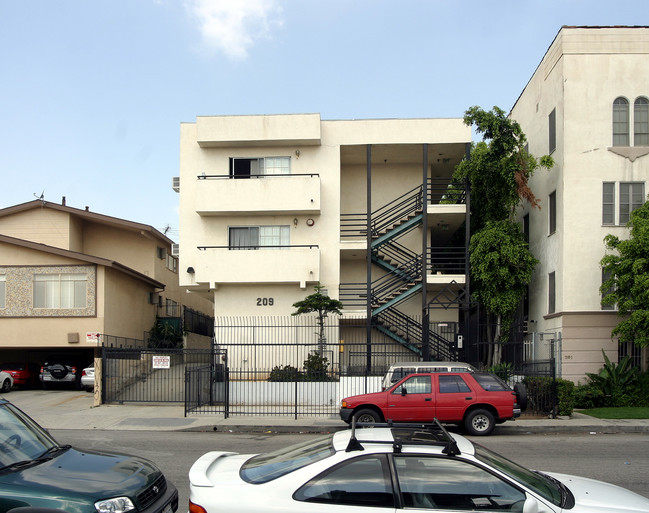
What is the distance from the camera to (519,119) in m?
27.5

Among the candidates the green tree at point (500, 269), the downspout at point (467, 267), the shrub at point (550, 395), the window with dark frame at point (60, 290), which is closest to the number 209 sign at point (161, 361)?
the window with dark frame at point (60, 290)

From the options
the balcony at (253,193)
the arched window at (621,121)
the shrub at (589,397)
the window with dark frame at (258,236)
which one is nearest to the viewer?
the shrub at (589,397)

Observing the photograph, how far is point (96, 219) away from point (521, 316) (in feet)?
64.3

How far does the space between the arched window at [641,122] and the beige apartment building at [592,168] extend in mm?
30

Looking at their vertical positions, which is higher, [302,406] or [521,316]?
[521,316]

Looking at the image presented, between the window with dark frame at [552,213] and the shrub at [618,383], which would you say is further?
the window with dark frame at [552,213]

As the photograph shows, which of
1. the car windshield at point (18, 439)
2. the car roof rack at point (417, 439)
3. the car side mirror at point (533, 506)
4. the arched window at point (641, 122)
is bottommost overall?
the car side mirror at point (533, 506)

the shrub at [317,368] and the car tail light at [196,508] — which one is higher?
the car tail light at [196,508]

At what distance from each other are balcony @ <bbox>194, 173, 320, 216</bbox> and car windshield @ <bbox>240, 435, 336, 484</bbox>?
62.8ft

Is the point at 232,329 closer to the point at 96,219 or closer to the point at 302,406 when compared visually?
the point at 302,406

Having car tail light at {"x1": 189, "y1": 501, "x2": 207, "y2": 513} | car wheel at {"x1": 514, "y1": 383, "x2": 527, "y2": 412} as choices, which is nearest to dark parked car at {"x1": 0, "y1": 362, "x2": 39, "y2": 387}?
A: car wheel at {"x1": 514, "y1": 383, "x2": 527, "y2": 412}

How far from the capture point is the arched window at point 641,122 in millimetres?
21359

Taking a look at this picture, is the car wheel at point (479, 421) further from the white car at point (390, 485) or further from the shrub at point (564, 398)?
the white car at point (390, 485)

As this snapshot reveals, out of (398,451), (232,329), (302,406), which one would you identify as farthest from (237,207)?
(398,451)
